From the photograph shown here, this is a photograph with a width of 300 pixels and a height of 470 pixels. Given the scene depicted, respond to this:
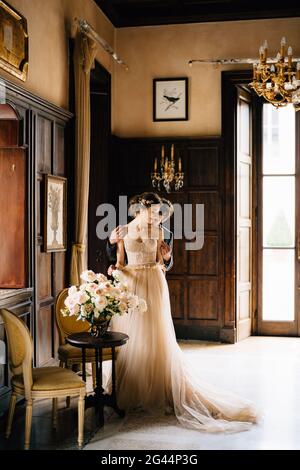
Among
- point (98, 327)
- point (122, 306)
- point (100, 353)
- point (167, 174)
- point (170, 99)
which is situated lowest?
point (100, 353)

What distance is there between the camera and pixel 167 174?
7.66 meters

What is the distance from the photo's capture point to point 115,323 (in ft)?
16.3

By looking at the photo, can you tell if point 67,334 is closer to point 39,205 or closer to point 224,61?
point 39,205

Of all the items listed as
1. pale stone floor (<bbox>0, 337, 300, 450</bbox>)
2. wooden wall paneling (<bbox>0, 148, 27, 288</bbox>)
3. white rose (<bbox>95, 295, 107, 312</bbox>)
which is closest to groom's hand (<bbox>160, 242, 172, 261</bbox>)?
white rose (<bbox>95, 295, 107, 312</bbox>)

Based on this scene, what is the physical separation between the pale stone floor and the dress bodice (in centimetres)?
123

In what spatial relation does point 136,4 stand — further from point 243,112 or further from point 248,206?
point 248,206

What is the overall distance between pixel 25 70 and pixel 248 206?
13.2 ft

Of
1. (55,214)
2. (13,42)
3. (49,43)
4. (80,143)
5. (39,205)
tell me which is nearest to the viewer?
(13,42)

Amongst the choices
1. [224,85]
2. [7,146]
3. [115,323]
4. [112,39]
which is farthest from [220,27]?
[115,323]

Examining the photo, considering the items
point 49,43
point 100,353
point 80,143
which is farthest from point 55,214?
point 100,353

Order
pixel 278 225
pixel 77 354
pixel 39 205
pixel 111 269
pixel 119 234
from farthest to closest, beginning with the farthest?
pixel 278 225 → pixel 39 205 → pixel 119 234 → pixel 111 269 → pixel 77 354

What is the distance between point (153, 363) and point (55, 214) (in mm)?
1730

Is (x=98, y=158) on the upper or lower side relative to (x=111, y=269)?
upper

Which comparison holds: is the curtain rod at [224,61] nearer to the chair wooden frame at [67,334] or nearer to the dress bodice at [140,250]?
the dress bodice at [140,250]
